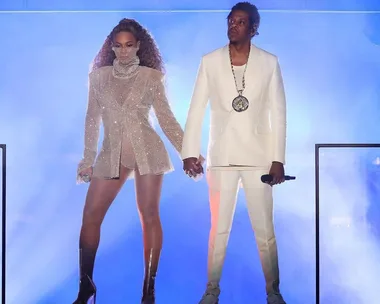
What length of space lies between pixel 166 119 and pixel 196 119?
0.94 feet

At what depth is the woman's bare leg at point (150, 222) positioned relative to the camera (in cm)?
390

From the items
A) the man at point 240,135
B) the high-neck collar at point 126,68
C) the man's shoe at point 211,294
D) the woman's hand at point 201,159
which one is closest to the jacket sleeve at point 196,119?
the man at point 240,135

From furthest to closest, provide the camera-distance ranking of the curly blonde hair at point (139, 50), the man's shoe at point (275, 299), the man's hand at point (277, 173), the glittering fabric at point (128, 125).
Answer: the curly blonde hair at point (139, 50) < the glittering fabric at point (128, 125) < the man's shoe at point (275, 299) < the man's hand at point (277, 173)

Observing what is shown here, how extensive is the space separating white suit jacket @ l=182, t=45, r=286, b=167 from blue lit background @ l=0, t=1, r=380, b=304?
41 cm

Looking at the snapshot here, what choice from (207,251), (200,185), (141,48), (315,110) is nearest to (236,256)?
(207,251)

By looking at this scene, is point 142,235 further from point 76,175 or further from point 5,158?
point 5,158

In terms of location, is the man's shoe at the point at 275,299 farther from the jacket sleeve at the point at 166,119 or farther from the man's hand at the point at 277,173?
the jacket sleeve at the point at 166,119

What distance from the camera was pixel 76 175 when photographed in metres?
4.13

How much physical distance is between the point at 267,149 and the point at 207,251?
832mm

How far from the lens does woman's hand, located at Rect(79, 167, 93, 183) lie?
3941 mm

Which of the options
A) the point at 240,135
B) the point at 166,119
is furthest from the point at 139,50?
the point at 240,135

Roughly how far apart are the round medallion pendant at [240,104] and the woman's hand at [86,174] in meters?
0.98

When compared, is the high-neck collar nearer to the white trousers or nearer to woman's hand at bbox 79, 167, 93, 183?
woman's hand at bbox 79, 167, 93, 183

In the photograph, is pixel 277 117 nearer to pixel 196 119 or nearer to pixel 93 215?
pixel 196 119
